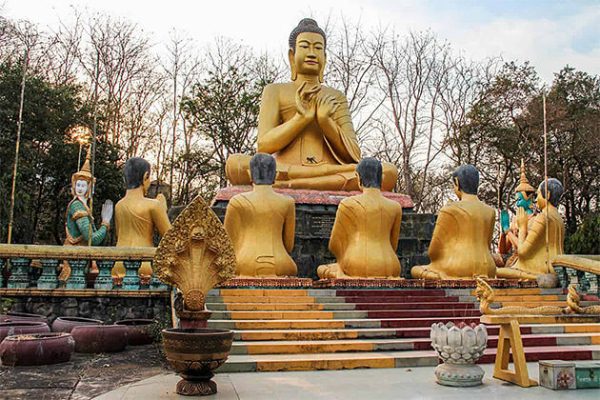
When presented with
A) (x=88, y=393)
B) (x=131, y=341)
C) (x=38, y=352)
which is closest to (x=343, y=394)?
(x=88, y=393)

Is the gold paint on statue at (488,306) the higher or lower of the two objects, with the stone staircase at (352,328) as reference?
higher

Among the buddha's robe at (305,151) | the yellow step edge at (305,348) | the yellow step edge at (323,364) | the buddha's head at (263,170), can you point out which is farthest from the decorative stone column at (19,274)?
the buddha's robe at (305,151)

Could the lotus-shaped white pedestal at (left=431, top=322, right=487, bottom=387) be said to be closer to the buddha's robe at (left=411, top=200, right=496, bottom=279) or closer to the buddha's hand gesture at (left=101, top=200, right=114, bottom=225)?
the buddha's robe at (left=411, top=200, right=496, bottom=279)

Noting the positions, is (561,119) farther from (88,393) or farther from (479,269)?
(88,393)

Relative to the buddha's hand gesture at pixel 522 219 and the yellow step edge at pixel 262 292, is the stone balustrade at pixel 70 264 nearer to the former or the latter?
the yellow step edge at pixel 262 292

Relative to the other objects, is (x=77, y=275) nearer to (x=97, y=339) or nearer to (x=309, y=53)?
(x=97, y=339)

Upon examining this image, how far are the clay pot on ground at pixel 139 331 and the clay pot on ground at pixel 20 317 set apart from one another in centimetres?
101

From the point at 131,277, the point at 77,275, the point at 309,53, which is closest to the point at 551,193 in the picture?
the point at 309,53

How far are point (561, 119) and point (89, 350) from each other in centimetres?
2399

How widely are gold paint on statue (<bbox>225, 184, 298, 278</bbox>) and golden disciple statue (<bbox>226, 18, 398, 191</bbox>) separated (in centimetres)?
277

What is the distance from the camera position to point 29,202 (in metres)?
21.7

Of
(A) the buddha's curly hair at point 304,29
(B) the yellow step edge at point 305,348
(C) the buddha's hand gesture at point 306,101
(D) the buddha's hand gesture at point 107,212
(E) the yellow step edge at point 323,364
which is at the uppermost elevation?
(A) the buddha's curly hair at point 304,29

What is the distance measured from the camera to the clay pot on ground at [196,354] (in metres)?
4.77

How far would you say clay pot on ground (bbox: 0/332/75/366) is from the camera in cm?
626
